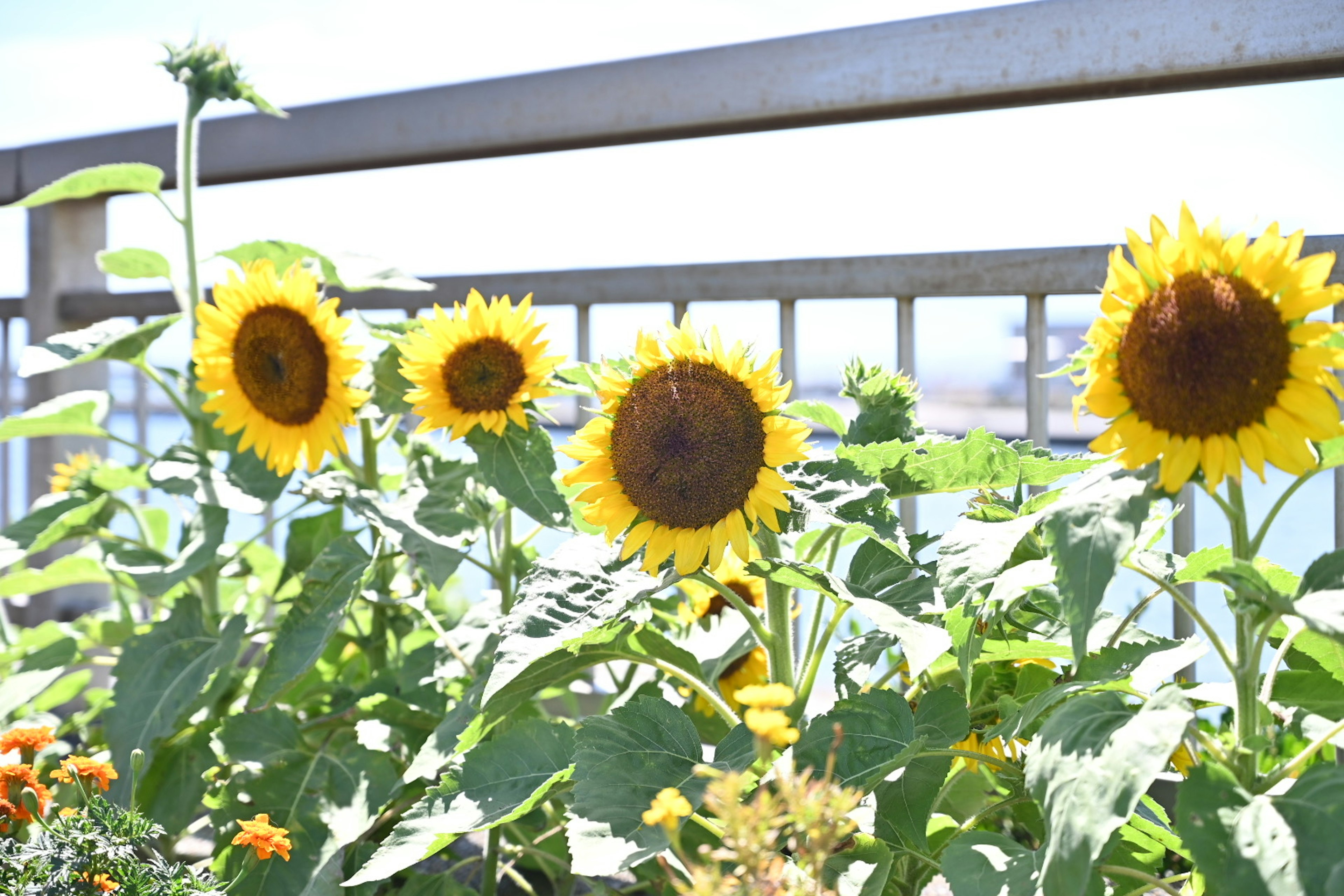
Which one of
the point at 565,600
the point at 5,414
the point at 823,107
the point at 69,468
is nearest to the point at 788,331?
the point at 823,107

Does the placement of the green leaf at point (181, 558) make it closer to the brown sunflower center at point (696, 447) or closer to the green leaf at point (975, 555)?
the brown sunflower center at point (696, 447)

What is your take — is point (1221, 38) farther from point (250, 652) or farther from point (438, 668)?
point (250, 652)

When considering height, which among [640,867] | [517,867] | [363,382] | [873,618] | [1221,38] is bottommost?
[517,867]

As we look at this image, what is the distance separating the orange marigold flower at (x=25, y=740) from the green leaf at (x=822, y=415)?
91cm

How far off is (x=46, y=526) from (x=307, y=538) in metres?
0.39

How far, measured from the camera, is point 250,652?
235 centimetres

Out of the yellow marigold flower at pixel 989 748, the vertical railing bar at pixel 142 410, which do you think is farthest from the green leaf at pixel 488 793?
the vertical railing bar at pixel 142 410

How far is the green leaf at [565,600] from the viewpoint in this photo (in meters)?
0.92

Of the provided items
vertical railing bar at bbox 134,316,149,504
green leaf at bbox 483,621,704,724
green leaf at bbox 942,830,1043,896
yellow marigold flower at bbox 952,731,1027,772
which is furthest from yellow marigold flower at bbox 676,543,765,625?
vertical railing bar at bbox 134,316,149,504

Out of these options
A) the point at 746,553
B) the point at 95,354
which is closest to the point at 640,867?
the point at 746,553

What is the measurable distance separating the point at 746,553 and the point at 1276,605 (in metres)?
0.42

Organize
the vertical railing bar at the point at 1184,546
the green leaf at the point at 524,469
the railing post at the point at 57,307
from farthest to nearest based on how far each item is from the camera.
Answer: the railing post at the point at 57,307 → the vertical railing bar at the point at 1184,546 → the green leaf at the point at 524,469

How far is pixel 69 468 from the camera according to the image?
221cm

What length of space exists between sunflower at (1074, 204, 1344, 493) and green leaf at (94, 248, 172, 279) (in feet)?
4.95
